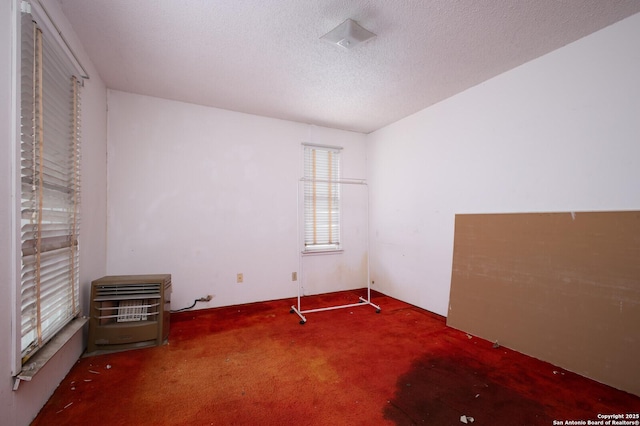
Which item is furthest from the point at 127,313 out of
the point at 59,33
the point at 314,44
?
the point at 314,44

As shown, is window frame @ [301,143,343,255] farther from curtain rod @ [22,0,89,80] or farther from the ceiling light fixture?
curtain rod @ [22,0,89,80]

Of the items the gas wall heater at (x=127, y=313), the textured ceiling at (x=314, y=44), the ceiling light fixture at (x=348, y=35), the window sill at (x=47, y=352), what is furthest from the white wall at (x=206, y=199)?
the ceiling light fixture at (x=348, y=35)

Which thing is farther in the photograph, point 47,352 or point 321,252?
point 321,252

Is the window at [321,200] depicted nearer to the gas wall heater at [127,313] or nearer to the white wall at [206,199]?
the white wall at [206,199]

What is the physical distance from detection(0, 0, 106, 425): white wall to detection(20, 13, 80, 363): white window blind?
0.49 ft

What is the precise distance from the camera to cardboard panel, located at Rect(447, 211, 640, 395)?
6.61ft

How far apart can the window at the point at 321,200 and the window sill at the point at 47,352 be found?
2.75 metres

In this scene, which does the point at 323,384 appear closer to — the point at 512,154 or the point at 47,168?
the point at 47,168

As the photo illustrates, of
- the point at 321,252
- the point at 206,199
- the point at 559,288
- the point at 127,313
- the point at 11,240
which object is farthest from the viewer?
the point at 321,252

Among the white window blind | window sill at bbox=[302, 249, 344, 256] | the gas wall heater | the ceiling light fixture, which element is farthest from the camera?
window sill at bbox=[302, 249, 344, 256]

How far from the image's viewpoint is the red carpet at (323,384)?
1725 millimetres

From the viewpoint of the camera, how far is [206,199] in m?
3.68

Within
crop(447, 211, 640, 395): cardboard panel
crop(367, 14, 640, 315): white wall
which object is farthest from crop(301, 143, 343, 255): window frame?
crop(447, 211, 640, 395): cardboard panel

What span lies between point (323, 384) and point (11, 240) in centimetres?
204
